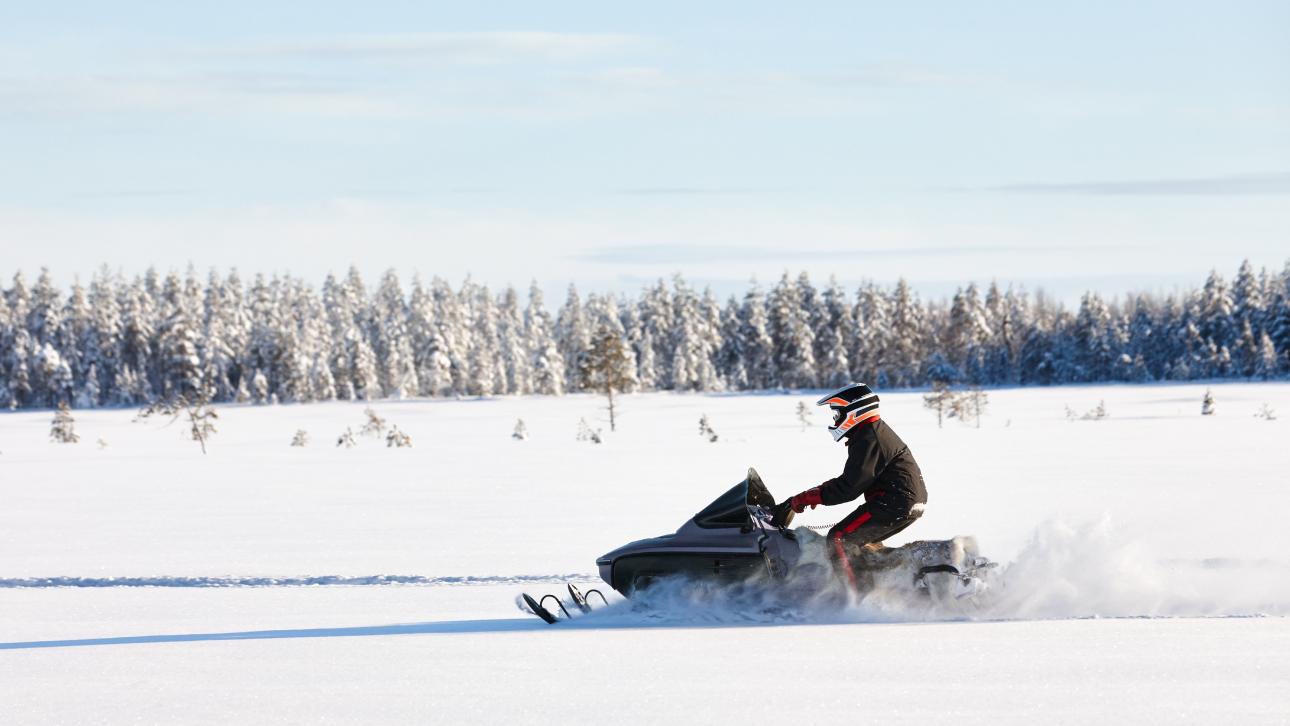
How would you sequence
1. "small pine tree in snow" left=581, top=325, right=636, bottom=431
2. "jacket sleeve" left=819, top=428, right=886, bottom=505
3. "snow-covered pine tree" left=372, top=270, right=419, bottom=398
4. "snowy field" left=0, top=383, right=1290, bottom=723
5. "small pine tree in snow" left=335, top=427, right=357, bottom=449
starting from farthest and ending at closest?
"snow-covered pine tree" left=372, top=270, right=419, bottom=398, "small pine tree in snow" left=581, top=325, right=636, bottom=431, "small pine tree in snow" left=335, top=427, right=357, bottom=449, "jacket sleeve" left=819, top=428, right=886, bottom=505, "snowy field" left=0, top=383, right=1290, bottom=723

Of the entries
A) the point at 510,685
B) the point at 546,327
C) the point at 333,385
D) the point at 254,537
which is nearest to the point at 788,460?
the point at 254,537

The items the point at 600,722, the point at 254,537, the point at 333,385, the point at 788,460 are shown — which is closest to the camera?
the point at 600,722

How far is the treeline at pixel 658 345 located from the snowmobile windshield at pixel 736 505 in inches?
3374

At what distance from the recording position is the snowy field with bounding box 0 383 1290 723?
6.12m

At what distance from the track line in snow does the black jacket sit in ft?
12.0

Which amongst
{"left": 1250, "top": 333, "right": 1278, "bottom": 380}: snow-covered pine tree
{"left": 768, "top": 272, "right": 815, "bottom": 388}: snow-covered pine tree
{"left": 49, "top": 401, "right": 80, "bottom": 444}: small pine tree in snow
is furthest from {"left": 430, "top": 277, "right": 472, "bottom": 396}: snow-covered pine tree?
{"left": 1250, "top": 333, "right": 1278, "bottom": 380}: snow-covered pine tree

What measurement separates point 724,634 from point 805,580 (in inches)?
27.9

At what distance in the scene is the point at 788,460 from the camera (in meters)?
27.8

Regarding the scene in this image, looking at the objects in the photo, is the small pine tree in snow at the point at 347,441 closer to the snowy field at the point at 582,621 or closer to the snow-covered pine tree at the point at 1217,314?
the snowy field at the point at 582,621

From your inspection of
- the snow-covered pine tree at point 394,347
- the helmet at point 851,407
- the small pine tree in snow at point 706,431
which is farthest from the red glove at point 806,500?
the snow-covered pine tree at point 394,347

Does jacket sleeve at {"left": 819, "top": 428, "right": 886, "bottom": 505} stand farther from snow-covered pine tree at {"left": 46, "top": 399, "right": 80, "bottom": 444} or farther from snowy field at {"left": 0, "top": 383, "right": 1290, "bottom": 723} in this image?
snow-covered pine tree at {"left": 46, "top": 399, "right": 80, "bottom": 444}

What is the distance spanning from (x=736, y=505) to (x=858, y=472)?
85 centimetres

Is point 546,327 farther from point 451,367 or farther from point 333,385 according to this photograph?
point 333,385

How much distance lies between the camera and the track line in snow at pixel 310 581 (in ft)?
36.4
